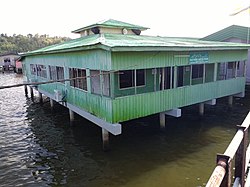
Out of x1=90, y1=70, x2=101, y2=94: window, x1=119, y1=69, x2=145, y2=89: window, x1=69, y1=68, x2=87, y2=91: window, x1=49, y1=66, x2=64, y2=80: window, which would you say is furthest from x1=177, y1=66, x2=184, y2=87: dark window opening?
x1=49, y1=66, x2=64, y2=80: window

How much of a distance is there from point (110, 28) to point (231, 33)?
11.7 meters

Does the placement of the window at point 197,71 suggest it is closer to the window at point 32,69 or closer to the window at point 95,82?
the window at point 95,82

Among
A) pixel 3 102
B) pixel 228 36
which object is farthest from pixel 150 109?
pixel 3 102

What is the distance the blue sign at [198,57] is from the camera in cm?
1189

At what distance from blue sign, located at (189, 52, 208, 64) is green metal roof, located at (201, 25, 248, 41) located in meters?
10.3

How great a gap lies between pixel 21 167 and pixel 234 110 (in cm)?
1350

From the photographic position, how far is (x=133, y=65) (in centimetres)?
941

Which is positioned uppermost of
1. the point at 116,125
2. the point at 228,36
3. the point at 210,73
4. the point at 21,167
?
the point at 228,36

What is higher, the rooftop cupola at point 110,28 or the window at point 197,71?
the rooftop cupola at point 110,28

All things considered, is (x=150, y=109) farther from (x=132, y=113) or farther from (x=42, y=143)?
(x=42, y=143)

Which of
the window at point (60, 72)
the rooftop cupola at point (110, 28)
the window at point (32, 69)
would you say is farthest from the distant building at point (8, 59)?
the window at point (60, 72)

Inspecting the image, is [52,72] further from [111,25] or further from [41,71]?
[111,25]

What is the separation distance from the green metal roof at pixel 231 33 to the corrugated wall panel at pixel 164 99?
7475 mm

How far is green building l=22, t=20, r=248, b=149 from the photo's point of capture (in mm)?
9141
